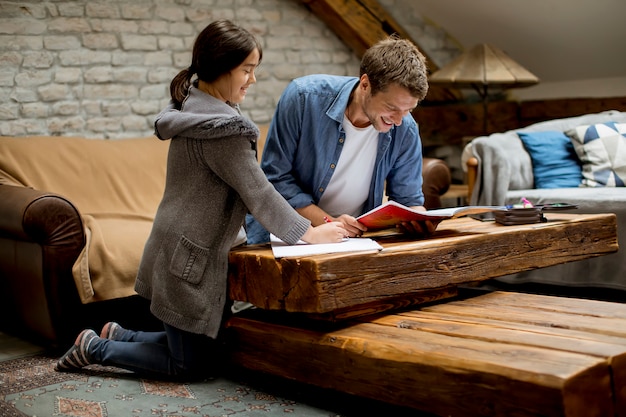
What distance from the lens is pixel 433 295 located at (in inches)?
107

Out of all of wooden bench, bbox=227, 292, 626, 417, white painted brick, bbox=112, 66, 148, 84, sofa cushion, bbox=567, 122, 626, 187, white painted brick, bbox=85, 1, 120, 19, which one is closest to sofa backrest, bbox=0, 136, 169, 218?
white painted brick, bbox=112, 66, 148, 84

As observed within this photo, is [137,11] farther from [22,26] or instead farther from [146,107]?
[22,26]

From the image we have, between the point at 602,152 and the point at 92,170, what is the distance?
2914mm

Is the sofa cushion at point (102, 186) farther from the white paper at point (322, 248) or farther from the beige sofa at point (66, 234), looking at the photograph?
the white paper at point (322, 248)

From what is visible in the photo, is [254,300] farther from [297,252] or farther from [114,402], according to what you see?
[114,402]

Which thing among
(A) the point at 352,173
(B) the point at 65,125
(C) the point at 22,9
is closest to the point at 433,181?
(A) the point at 352,173

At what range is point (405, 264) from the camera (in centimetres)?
247

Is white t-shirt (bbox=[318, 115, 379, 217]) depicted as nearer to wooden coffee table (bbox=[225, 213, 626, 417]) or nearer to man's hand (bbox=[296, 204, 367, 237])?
man's hand (bbox=[296, 204, 367, 237])

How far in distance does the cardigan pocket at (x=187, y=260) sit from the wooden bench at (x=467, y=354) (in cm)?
31

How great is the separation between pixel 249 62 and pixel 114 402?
1215mm

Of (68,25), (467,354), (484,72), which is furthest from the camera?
(484,72)

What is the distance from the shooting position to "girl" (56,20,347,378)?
2484mm

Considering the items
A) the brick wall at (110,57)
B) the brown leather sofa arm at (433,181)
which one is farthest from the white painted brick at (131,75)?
the brown leather sofa arm at (433,181)

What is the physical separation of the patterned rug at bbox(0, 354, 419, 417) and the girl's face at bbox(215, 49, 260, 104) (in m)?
1.00
